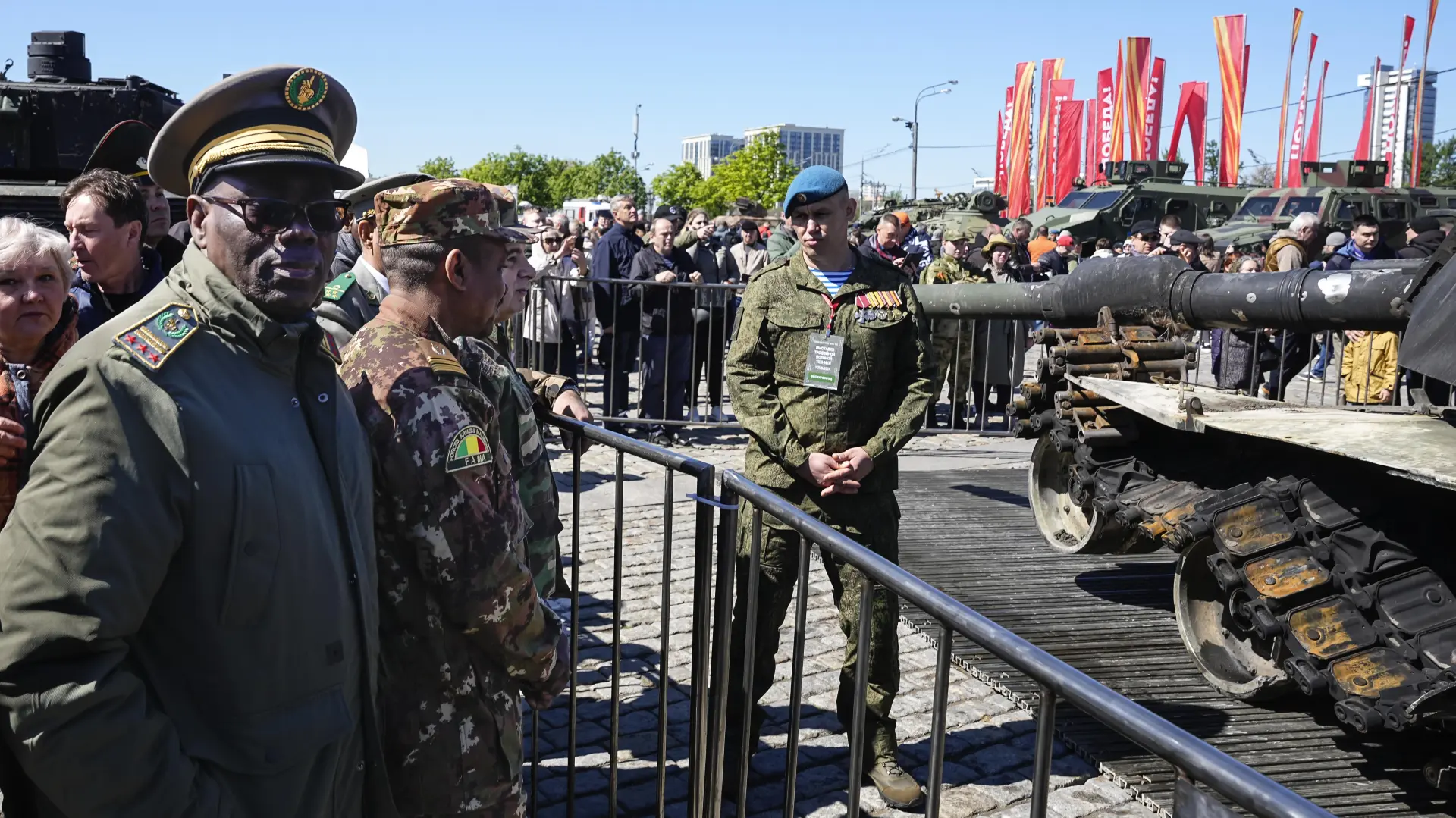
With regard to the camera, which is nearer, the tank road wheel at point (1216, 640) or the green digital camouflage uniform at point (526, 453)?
the green digital camouflage uniform at point (526, 453)

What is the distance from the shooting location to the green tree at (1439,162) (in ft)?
186

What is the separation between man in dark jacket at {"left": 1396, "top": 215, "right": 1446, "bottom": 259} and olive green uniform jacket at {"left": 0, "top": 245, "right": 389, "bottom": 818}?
9.45 meters

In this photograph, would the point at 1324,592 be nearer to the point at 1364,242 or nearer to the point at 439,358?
the point at 439,358

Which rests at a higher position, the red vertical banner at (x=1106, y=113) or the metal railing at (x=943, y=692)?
the red vertical banner at (x=1106, y=113)

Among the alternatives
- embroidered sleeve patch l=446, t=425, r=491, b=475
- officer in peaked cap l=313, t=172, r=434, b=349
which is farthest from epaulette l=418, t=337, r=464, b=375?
officer in peaked cap l=313, t=172, r=434, b=349

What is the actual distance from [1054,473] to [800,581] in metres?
5.37

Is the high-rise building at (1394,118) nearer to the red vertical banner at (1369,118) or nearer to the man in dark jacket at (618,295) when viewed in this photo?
the red vertical banner at (1369,118)

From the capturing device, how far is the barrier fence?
1.52 meters

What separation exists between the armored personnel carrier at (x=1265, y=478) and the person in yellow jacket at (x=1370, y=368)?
4.97 meters

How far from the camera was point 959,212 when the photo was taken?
95.6 ft

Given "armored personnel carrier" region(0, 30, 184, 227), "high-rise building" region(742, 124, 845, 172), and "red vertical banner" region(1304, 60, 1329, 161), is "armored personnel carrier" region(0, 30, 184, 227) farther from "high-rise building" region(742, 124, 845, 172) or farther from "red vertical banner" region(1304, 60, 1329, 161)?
"high-rise building" region(742, 124, 845, 172)

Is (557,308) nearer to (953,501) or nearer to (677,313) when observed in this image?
(677,313)

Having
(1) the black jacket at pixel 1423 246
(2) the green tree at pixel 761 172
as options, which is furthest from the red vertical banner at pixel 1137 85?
(1) the black jacket at pixel 1423 246

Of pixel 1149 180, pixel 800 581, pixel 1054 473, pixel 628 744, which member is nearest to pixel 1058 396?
pixel 1054 473
